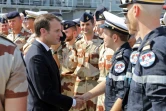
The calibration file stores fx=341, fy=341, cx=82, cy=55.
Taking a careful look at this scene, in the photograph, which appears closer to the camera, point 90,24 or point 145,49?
point 145,49

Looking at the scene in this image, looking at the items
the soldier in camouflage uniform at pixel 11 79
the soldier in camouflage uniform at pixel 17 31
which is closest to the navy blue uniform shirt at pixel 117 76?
the soldier in camouflage uniform at pixel 11 79

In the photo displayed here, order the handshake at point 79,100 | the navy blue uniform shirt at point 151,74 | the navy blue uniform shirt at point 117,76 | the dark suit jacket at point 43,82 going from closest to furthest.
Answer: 1. the navy blue uniform shirt at point 151,74
2. the navy blue uniform shirt at point 117,76
3. the dark suit jacket at point 43,82
4. the handshake at point 79,100

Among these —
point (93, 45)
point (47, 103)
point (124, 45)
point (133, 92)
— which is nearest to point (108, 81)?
point (124, 45)

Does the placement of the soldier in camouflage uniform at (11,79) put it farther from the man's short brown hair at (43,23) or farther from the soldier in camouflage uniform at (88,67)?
the soldier in camouflage uniform at (88,67)

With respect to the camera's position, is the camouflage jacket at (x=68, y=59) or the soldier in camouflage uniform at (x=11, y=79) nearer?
the soldier in camouflage uniform at (x=11, y=79)

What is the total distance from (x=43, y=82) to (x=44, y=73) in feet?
0.30

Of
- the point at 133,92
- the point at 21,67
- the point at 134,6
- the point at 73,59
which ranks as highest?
the point at 134,6

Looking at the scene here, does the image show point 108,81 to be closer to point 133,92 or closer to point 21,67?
point 133,92

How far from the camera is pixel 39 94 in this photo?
3.48 m

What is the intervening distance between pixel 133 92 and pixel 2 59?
0.98 meters

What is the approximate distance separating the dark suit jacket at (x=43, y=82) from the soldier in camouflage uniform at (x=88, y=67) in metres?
2.14

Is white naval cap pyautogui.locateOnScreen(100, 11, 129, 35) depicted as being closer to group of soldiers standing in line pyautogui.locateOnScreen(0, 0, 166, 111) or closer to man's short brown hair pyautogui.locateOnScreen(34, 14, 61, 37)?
group of soldiers standing in line pyautogui.locateOnScreen(0, 0, 166, 111)

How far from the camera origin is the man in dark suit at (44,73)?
3.45 metres

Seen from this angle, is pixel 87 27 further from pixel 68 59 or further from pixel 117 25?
pixel 117 25
